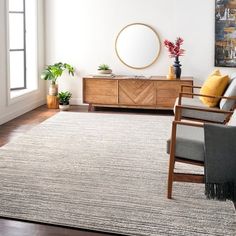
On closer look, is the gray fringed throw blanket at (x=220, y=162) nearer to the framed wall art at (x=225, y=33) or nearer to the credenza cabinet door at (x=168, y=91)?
the credenza cabinet door at (x=168, y=91)

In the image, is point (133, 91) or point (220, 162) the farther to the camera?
point (133, 91)

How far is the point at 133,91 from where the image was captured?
634 cm

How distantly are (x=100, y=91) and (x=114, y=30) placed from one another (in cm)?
114

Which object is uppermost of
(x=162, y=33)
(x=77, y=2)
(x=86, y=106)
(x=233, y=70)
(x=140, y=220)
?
(x=77, y=2)

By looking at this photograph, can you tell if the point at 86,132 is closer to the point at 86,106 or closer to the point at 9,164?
the point at 9,164

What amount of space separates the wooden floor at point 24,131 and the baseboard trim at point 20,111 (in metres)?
0.08

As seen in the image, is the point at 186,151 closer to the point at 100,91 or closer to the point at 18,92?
the point at 100,91

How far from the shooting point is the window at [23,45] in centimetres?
640

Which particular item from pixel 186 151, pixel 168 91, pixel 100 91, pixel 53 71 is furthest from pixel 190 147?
pixel 53 71

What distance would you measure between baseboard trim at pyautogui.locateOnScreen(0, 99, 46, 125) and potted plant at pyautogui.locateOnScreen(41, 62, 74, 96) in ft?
1.12

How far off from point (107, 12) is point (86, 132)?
2.65m

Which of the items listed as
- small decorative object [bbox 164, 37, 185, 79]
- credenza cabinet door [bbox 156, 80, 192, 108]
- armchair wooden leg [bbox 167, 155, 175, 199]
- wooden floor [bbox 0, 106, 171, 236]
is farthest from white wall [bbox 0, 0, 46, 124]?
armchair wooden leg [bbox 167, 155, 175, 199]

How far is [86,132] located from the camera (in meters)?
4.97

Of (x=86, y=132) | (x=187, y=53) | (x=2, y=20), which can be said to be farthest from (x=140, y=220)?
(x=187, y=53)
